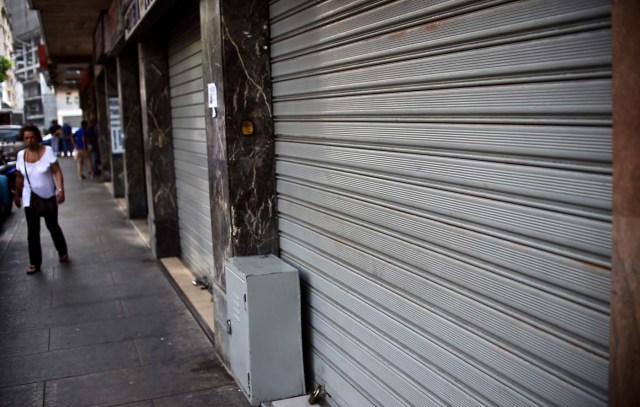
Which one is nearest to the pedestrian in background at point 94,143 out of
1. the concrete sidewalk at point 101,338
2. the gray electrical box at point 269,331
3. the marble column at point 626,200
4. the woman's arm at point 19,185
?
the concrete sidewalk at point 101,338

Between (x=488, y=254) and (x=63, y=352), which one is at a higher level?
(x=488, y=254)

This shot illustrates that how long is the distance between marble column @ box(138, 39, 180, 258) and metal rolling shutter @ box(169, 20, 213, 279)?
0.51 ft

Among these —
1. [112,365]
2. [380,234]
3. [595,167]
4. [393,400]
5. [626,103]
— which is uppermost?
[626,103]

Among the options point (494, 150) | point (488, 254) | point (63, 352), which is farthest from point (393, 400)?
point (63, 352)

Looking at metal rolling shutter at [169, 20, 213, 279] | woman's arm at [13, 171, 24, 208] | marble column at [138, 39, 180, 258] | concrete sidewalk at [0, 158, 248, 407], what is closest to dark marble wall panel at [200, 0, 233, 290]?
concrete sidewalk at [0, 158, 248, 407]

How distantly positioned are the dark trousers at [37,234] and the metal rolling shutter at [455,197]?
16.4 ft

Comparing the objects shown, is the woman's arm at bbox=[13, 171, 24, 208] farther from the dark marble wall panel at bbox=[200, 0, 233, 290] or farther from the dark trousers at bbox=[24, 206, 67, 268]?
the dark marble wall panel at bbox=[200, 0, 233, 290]

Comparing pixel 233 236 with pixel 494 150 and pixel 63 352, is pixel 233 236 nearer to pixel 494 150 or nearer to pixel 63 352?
pixel 63 352

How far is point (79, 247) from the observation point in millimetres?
10547

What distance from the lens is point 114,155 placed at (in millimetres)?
16328

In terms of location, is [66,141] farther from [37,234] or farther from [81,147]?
[37,234]

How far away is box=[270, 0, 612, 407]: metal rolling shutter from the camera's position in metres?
2.28

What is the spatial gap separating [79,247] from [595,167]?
947cm

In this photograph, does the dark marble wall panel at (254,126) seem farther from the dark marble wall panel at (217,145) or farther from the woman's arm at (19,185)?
the woman's arm at (19,185)
